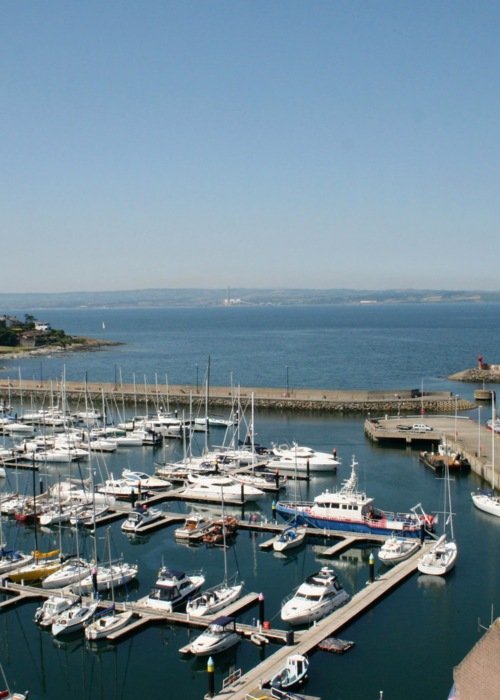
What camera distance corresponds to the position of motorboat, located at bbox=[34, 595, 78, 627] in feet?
81.3

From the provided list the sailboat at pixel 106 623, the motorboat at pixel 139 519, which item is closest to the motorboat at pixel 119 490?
the motorboat at pixel 139 519

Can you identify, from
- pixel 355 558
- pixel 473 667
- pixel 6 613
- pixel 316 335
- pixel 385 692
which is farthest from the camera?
pixel 316 335

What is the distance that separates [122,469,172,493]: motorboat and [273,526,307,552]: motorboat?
9.87m

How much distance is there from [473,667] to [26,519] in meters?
24.6

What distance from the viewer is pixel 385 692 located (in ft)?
69.4

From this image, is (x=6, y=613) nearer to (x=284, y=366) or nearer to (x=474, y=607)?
(x=474, y=607)

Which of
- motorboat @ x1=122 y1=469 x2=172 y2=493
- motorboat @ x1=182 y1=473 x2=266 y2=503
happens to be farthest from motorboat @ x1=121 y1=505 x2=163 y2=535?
motorboat @ x1=122 y1=469 x2=172 y2=493

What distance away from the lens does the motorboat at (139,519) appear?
34156mm

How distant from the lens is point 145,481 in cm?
4128

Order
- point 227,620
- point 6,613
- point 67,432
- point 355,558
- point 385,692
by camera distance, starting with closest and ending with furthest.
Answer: point 385,692
point 227,620
point 6,613
point 355,558
point 67,432

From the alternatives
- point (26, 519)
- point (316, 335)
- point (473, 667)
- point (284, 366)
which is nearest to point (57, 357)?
point (284, 366)

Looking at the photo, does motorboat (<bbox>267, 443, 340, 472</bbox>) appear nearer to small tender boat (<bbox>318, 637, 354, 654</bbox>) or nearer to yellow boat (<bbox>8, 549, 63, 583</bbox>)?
yellow boat (<bbox>8, 549, 63, 583</bbox>)

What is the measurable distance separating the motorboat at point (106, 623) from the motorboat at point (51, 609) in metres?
1.08

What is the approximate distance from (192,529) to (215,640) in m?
11.0
